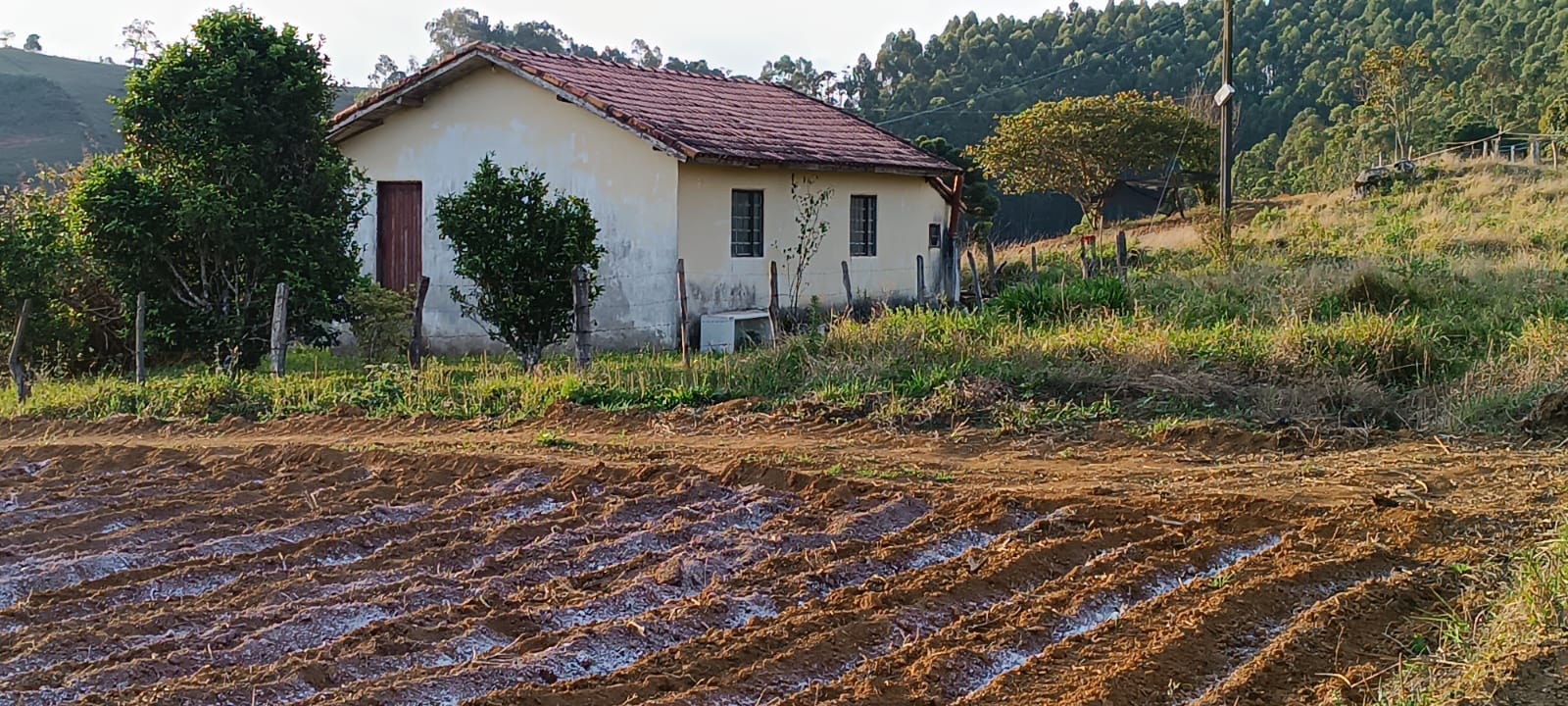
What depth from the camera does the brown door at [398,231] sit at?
723 inches

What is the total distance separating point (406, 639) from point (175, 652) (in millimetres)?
809

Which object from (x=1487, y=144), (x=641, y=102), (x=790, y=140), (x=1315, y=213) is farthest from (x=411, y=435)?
(x=1487, y=144)

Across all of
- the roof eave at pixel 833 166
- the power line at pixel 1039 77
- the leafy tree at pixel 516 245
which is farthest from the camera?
the power line at pixel 1039 77

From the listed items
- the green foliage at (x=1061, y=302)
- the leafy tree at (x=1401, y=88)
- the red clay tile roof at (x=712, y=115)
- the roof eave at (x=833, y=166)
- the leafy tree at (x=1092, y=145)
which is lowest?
the green foliage at (x=1061, y=302)

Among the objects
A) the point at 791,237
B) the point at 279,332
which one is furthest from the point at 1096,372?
the point at 791,237

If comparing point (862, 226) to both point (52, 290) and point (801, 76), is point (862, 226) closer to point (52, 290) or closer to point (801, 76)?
point (52, 290)

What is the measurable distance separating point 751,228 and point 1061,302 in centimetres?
531

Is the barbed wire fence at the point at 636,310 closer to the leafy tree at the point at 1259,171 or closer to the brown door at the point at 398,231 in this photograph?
the brown door at the point at 398,231

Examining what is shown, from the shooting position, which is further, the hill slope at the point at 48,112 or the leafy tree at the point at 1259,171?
the hill slope at the point at 48,112

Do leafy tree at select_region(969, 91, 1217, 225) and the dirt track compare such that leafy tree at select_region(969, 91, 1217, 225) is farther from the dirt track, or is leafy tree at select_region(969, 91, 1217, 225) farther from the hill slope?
the hill slope

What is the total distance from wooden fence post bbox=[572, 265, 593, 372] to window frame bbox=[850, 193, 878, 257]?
7824 millimetres

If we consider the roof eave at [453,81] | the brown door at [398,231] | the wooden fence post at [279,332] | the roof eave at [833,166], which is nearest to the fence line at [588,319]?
the wooden fence post at [279,332]

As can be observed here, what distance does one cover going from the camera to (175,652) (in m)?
4.90

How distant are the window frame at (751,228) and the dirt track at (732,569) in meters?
8.66
